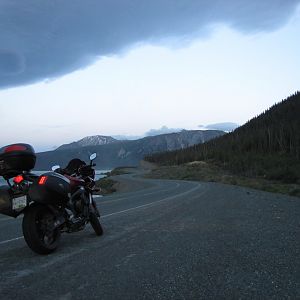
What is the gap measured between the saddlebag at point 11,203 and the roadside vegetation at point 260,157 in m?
45.3

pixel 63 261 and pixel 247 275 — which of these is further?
pixel 63 261

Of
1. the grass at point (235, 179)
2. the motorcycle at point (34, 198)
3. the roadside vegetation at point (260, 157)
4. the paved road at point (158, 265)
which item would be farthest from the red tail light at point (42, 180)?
the roadside vegetation at point (260, 157)

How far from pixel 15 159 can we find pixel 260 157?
275 feet

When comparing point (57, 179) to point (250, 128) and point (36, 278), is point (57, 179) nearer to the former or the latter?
point (36, 278)

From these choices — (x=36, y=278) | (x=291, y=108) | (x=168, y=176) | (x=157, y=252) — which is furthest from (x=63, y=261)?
(x=291, y=108)

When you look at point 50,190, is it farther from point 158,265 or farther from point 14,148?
point 158,265

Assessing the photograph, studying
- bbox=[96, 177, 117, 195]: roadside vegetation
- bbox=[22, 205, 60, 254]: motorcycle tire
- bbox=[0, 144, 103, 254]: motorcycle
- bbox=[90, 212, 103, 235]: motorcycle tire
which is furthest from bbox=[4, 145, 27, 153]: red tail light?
bbox=[96, 177, 117, 195]: roadside vegetation

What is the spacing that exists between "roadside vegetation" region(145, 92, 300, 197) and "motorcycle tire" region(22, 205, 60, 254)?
1767 inches

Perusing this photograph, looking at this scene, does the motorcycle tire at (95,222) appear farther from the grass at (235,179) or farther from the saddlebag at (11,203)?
the grass at (235,179)

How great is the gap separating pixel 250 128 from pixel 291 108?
1344 cm

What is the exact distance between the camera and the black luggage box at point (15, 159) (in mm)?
6379

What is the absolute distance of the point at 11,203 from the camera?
20.6 feet

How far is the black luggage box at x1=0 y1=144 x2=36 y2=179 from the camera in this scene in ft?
20.9

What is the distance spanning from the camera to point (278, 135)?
9881cm
